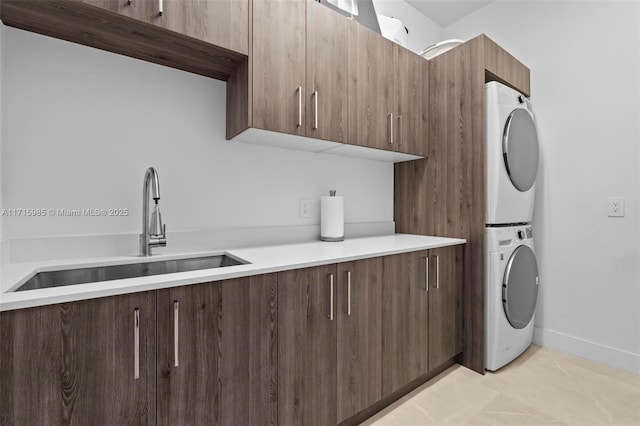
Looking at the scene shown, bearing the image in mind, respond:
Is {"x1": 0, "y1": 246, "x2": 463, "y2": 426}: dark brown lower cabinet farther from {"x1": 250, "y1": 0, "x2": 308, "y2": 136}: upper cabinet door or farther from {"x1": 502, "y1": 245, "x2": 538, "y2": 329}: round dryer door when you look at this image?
{"x1": 250, "y1": 0, "x2": 308, "y2": 136}: upper cabinet door

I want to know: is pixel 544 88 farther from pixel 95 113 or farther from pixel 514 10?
pixel 95 113

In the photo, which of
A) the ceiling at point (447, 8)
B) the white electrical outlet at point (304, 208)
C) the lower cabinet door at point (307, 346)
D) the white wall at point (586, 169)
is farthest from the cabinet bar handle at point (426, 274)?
the ceiling at point (447, 8)

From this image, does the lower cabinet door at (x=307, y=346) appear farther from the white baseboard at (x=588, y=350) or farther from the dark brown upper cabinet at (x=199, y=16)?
the white baseboard at (x=588, y=350)

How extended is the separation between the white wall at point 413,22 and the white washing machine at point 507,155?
1047 millimetres

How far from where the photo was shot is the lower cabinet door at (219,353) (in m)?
0.96

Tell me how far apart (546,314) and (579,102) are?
1.54m

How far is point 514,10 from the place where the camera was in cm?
242

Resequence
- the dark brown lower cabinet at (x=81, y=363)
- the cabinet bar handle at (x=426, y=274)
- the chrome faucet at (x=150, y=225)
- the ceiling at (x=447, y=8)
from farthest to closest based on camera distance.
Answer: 1. the ceiling at (x=447, y=8)
2. the cabinet bar handle at (x=426, y=274)
3. the chrome faucet at (x=150, y=225)
4. the dark brown lower cabinet at (x=81, y=363)

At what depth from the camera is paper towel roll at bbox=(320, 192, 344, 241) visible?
1951mm

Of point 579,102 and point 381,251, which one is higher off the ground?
point 579,102

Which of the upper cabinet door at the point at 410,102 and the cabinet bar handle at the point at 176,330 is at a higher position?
the upper cabinet door at the point at 410,102

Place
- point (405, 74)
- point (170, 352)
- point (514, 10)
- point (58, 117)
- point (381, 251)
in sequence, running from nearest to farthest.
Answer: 1. point (170, 352)
2. point (58, 117)
3. point (381, 251)
4. point (405, 74)
5. point (514, 10)

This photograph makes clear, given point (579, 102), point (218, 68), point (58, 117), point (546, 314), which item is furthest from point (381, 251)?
point (579, 102)

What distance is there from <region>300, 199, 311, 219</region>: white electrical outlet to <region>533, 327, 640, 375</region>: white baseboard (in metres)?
1.97
